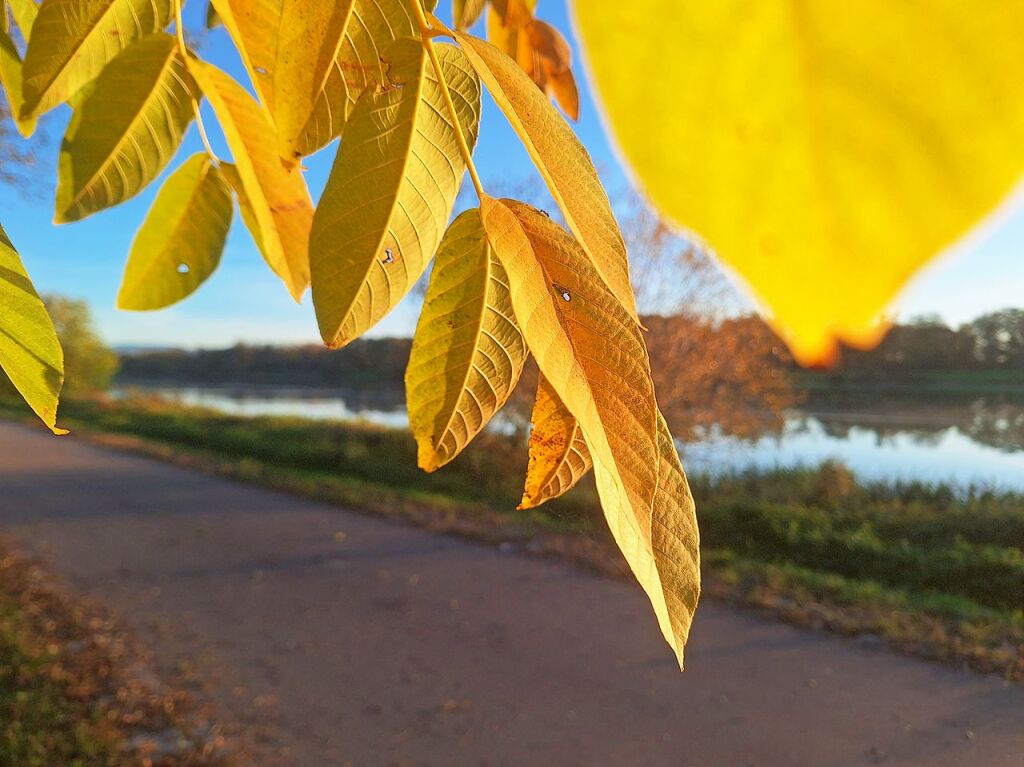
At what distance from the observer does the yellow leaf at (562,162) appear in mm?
173

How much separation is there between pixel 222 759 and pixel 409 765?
61 cm

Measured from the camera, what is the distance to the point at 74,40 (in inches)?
15.9

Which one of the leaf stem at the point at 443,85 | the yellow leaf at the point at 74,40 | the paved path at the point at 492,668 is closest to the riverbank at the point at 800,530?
the paved path at the point at 492,668

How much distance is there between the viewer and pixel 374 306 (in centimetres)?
29

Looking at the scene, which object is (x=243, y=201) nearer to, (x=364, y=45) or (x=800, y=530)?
(x=364, y=45)

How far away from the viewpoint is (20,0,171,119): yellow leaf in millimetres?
392

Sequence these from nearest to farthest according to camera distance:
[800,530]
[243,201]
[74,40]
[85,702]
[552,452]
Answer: [552,452] → [74,40] → [243,201] → [85,702] → [800,530]

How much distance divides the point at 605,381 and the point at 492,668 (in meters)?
3.42

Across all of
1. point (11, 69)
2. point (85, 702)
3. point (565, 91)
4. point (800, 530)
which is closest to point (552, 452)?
point (565, 91)

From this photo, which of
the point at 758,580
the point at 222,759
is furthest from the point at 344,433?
Answer: the point at 222,759

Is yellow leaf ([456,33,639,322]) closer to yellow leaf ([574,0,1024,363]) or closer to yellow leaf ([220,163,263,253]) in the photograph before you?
yellow leaf ([574,0,1024,363])

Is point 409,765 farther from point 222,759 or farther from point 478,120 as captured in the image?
point 478,120

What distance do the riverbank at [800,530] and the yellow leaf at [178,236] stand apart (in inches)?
115

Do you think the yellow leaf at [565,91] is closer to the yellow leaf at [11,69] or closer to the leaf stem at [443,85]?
the leaf stem at [443,85]
